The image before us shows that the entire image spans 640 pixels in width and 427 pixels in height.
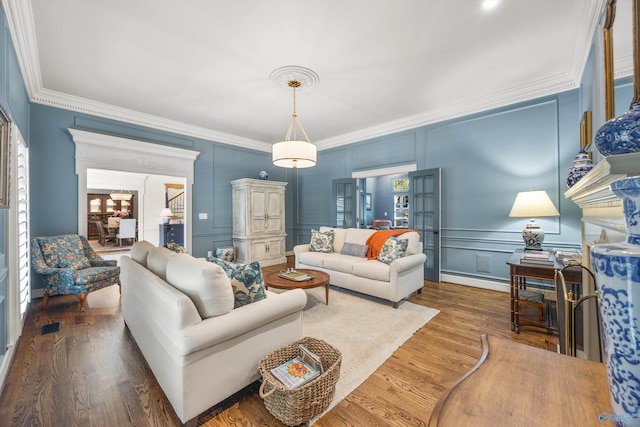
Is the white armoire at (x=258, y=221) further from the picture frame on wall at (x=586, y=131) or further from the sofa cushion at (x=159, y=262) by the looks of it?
the picture frame on wall at (x=586, y=131)

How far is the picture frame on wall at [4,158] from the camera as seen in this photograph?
1.81m

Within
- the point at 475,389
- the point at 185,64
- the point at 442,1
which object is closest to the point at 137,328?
the point at 475,389

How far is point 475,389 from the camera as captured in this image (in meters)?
0.74

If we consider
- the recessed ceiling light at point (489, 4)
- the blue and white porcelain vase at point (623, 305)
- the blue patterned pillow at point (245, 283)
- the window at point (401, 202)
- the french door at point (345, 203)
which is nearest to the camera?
the blue and white porcelain vase at point (623, 305)

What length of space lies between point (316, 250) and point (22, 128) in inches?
158

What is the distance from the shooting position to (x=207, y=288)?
158cm

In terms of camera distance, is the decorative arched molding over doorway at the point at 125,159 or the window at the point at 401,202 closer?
the decorative arched molding over doorway at the point at 125,159

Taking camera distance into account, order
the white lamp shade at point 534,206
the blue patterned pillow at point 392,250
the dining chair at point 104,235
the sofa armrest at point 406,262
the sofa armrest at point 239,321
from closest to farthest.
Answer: the sofa armrest at point 239,321 → the white lamp shade at point 534,206 → the sofa armrest at point 406,262 → the blue patterned pillow at point 392,250 → the dining chair at point 104,235

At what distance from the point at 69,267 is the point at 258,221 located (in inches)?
119

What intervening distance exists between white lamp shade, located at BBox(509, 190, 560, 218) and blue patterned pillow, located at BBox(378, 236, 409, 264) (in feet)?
4.54

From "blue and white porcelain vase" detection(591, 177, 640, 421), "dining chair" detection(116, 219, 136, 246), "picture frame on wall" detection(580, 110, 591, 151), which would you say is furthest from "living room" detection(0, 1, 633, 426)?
"dining chair" detection(116, 219, 136, 246)

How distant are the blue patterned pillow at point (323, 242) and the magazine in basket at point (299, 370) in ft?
8.91

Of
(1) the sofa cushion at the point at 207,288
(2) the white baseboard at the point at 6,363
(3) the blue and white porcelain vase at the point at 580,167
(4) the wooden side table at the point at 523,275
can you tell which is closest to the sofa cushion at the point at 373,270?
(4) the wooden side table at the point at 523,275

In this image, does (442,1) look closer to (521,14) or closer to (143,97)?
(521,14)
